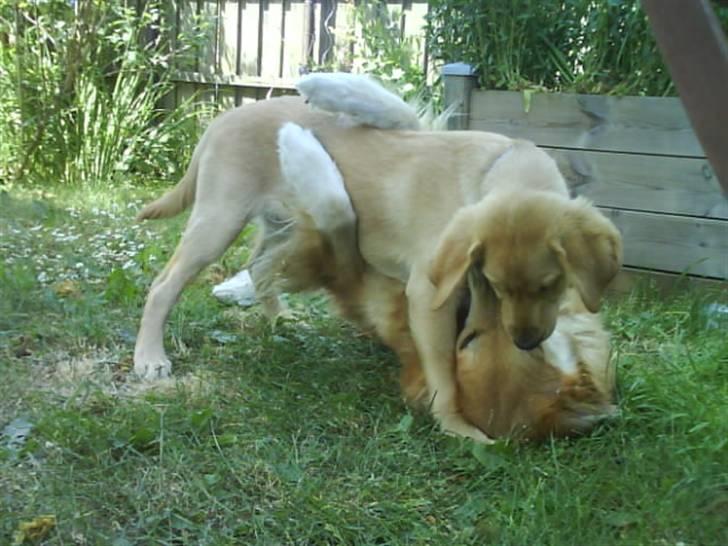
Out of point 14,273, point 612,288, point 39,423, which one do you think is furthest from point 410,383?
point 14,273

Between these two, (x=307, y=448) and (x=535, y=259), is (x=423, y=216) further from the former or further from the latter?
(x=307, y=448)

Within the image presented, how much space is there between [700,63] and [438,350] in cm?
160

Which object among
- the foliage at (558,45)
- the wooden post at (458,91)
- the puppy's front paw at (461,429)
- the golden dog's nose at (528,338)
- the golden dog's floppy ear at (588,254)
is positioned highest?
the foliage at (558,45)

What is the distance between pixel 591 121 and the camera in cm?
412

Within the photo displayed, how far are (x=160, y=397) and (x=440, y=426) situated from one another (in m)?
0.79

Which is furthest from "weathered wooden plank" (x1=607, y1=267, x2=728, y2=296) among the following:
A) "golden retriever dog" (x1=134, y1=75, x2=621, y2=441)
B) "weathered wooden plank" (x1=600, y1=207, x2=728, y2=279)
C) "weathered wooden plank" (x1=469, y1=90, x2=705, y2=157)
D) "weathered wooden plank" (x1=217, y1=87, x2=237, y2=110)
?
"weathered wooden plank" (x1=217, y1=87, x2=237, y2=110)

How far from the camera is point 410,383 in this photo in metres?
2.84

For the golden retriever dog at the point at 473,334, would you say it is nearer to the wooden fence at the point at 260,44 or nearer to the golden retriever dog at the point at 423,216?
the golden retriever dog at the point at 423,216

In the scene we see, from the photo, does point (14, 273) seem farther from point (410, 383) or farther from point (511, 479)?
point (511, 479)

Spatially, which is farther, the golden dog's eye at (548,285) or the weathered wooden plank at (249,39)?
the weathered wooden plank at (249,39)

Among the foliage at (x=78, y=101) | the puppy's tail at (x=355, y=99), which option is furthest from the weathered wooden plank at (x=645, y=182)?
the foliage at (x=78, y=101)

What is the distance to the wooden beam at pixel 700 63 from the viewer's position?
3.94 ft

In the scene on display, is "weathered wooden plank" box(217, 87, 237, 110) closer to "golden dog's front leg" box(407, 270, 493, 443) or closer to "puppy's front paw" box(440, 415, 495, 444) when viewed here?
"golden dog's front leg" box(407, 270, 493, 443)

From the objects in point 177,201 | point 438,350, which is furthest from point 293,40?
point 438,350
